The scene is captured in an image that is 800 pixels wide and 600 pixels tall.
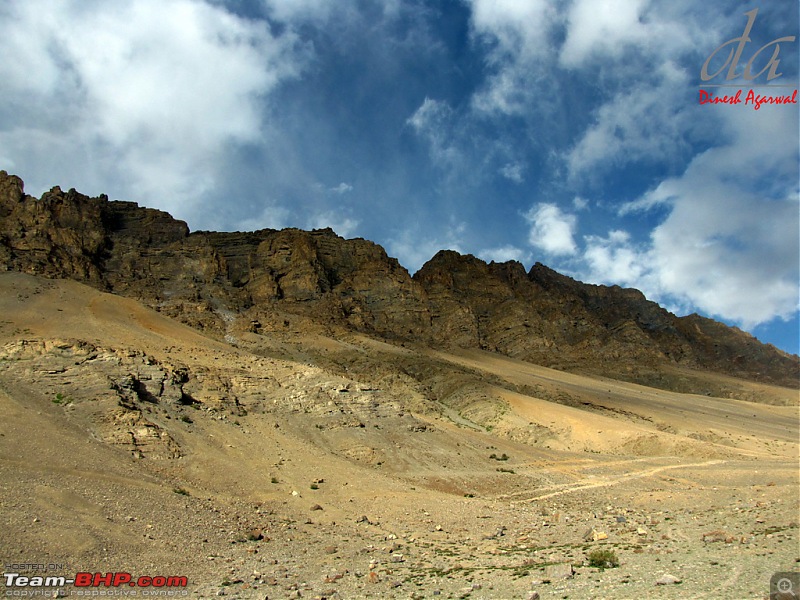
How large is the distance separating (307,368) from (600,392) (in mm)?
45687

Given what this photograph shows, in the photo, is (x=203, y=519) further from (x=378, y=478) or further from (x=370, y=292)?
(x=370, y=292)

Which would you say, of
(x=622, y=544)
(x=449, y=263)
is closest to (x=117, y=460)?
(x=622, y=544)

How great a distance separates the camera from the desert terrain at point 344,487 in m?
11.5

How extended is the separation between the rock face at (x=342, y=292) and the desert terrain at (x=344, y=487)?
2717 cm

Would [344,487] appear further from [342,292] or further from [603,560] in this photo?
[342,292]

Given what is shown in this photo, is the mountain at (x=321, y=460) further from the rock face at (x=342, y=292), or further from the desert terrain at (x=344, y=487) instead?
the rock face at (x=342, y=292)

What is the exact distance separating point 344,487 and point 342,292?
75.8 metres

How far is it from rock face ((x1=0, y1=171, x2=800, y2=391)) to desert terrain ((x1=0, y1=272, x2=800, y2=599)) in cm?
2717

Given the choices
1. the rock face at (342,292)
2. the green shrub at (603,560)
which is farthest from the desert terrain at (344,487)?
the rock face at (342,292)

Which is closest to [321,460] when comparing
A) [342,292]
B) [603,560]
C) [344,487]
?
[344,487]

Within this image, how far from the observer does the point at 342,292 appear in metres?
98.2

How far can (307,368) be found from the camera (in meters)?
38.1

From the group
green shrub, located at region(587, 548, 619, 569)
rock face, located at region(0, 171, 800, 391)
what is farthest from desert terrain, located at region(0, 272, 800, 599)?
rock face, located at region(0, 171, 800, 391)

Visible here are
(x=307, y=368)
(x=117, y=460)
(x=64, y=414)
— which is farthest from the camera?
(x=307, y=368)
